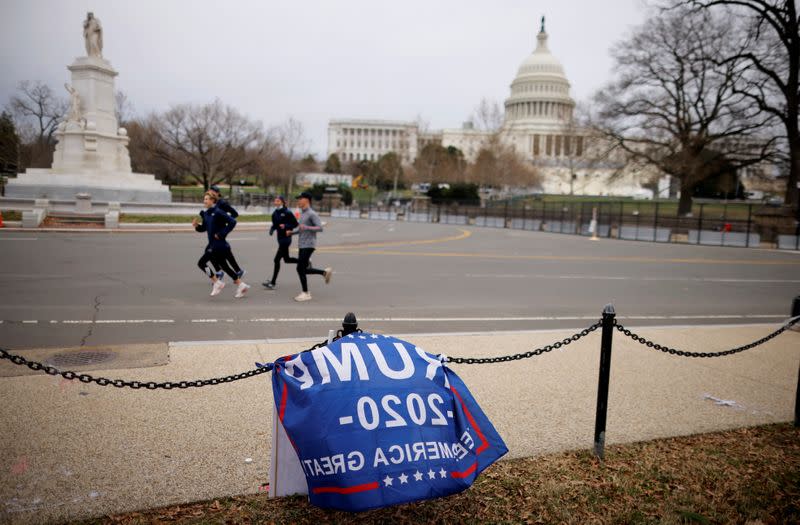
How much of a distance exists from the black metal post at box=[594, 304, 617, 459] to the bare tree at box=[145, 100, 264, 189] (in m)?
57.4

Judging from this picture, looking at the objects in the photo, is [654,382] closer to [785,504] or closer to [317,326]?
[785,504]

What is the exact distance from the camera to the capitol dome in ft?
414

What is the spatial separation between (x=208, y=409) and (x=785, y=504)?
458 centimetres

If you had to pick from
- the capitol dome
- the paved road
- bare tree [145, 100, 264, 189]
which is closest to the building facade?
the capitol dome

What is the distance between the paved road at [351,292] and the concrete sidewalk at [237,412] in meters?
1.54

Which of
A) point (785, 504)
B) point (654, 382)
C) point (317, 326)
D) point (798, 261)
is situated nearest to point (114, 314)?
point (317, 326)

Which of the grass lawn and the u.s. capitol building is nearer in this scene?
the grass lawn

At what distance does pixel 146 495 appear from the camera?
3711 mm

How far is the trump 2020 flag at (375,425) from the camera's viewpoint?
10.2 ft

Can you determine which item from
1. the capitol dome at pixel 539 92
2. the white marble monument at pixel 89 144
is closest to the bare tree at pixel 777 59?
the white marble monument at pixel 89 144

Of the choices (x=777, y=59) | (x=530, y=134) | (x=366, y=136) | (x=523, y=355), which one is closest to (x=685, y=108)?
(x=777, y=59)

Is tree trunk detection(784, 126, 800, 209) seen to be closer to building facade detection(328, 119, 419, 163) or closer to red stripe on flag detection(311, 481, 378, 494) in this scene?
red stripe on flag detection(311, 481, 378, 494)

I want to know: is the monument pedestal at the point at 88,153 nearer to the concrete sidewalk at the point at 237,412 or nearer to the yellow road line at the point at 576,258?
the yellow road line at the point at 576,258

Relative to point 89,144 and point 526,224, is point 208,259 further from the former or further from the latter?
point 526,224
